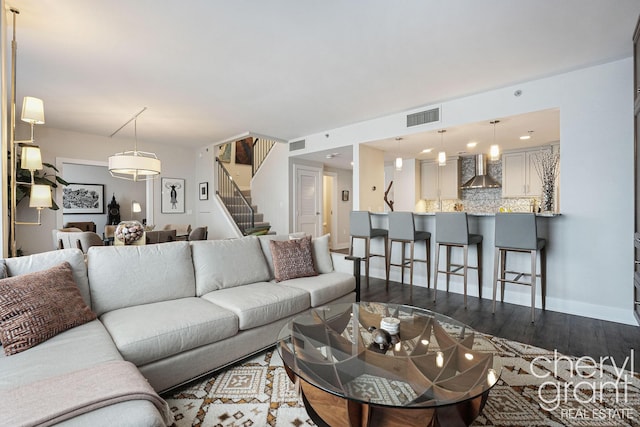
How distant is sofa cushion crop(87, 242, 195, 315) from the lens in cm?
213

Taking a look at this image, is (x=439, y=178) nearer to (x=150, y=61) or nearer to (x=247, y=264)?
(x=247, y=264)

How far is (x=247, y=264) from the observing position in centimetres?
290

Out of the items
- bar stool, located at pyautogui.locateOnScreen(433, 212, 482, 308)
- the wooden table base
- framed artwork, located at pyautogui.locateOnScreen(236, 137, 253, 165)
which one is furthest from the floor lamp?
framed artwork, located at pyautogui.locateOnScreen(236, 137, 253, 165)

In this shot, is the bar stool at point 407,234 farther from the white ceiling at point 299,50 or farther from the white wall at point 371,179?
the white ceiling at point 299,50

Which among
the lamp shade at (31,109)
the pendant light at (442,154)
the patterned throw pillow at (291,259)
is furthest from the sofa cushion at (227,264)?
the pendant light at (442,154)

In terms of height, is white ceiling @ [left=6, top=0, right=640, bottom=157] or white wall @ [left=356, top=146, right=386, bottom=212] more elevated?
white ceiling @ [left=6, top=0, right=640, bottom=157]

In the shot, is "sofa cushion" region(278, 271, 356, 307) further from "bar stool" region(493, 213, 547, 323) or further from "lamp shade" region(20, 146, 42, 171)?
"lamp shade" region(20, 146, 42, 171)

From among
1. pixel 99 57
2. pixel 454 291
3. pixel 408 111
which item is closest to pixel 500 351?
pixel 454 291

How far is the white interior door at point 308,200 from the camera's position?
6.97m

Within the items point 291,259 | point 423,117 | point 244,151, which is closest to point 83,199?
point 244,151

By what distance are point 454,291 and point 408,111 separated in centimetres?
275

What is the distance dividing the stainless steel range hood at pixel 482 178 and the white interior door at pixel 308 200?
3470 mm

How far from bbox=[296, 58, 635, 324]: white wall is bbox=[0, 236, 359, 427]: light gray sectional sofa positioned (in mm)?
2594

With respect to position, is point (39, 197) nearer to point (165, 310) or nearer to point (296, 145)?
point (165, 310)
